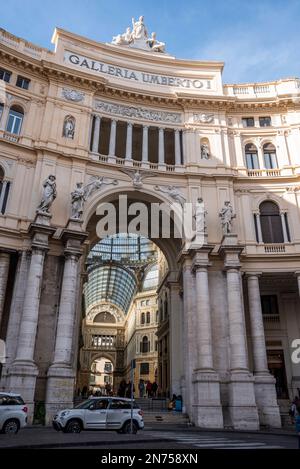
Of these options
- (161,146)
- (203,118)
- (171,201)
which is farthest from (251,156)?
(171,201)

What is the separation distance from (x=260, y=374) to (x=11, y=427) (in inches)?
662

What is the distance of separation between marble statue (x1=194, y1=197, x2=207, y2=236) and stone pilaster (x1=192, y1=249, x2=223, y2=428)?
62.4 inches

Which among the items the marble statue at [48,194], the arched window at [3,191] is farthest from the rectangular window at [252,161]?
the arched window at [3,191]

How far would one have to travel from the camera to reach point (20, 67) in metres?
31.6

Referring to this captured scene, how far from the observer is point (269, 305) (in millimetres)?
34406

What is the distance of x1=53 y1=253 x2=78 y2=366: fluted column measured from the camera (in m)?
24.1

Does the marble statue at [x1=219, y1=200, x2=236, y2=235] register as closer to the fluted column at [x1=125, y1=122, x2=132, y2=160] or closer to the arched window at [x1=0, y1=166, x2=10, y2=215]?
the fluted column at [x1=125, y1=122, x2=132, y2=160]

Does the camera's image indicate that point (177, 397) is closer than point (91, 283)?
Yes

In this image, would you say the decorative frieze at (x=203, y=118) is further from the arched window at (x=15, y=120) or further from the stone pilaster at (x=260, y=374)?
the arched window at (x=15, y=120)

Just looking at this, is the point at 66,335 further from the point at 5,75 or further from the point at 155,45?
the point at 155,45

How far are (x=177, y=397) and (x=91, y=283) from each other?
58.2m

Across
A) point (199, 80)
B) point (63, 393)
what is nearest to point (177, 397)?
point (63, 393)

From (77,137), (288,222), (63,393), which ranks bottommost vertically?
(63,393)
